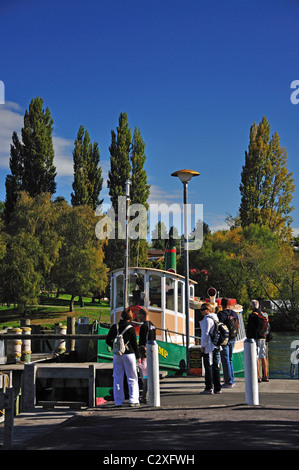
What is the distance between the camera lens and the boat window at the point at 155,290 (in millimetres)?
20766

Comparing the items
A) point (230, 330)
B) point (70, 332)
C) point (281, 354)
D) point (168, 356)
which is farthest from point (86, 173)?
point (230, 330)

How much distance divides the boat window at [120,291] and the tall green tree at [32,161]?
132 feet

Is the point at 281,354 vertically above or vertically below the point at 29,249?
below

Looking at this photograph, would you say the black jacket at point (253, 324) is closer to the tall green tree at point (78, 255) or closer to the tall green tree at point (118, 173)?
the tall green tree at point (78, 255)

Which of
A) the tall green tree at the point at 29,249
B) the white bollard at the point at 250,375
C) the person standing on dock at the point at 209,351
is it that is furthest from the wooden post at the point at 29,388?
the tall green tree at the point at 29,249

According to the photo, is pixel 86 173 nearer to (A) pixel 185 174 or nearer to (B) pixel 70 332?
(B) pixel 70 332

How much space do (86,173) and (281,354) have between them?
112 feet

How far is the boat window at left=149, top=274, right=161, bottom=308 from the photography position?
20.8 metres

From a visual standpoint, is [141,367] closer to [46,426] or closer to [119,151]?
[46,426]

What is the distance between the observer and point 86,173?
63.8m

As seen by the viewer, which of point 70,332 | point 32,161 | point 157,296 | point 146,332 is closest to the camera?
point 146,332

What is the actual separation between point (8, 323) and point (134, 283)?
32.4m

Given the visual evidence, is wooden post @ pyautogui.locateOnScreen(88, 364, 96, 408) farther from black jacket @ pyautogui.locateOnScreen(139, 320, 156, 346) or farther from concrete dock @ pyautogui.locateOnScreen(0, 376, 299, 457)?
black jacket @ pyautogui.locateOnScreen(139, 320, 156, 346)
